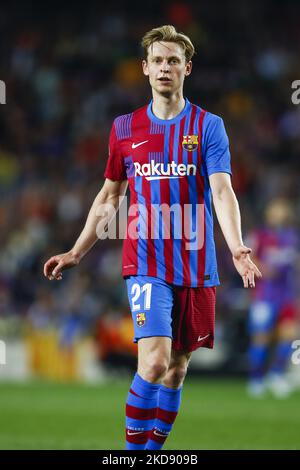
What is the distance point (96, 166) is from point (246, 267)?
12.5 metres

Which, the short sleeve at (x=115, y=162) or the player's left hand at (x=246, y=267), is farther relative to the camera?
the short sleeve at (x=115, y=162)

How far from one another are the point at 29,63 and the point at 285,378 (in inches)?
332

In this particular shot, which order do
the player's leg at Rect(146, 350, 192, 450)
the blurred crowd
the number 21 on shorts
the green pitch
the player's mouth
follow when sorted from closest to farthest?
the number 21 on shorts < the player's mouth < the player's leg at Rect(146, 350, 192, 450) < the green pitch < the blurred crowd

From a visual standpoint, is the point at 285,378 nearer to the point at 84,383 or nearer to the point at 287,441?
the point at 84,383

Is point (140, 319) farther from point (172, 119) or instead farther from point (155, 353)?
point (172, 119)

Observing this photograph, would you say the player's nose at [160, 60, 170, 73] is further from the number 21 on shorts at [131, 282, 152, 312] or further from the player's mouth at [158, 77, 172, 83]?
the number 21 on shorts at [131, 282, 152, 312]

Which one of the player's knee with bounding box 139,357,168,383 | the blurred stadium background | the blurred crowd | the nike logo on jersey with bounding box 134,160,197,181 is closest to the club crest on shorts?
the player's knee with bounding box 139,357,168,383

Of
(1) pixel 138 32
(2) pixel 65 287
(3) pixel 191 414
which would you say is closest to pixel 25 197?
(2) pixel 65 287

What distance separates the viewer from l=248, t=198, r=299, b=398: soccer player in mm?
11906

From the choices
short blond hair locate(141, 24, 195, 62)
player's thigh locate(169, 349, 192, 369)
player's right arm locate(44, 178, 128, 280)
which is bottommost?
player's thigh locate(169, 349, 192, 369)

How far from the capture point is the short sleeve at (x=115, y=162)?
17.8 feet

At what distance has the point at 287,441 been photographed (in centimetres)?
680

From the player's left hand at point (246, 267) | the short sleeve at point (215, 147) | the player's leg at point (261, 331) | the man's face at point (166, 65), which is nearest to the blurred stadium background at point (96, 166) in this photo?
the player's leg at point (261, 331)

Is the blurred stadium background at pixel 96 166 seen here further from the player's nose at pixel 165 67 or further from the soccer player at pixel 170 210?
the player's nose at pixel 165 67
